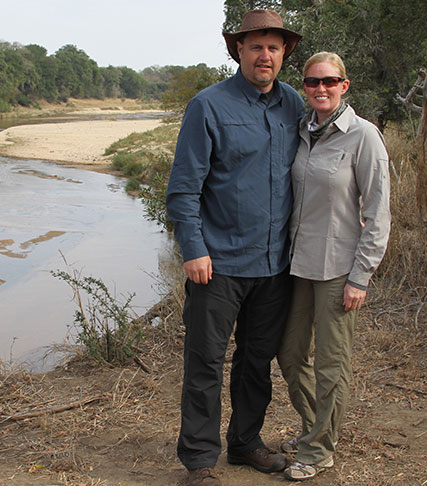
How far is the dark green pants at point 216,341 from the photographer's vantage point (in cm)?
286

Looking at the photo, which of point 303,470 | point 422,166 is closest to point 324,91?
point 303,470

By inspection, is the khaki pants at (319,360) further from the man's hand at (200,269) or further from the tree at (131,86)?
the tree at (131,86)

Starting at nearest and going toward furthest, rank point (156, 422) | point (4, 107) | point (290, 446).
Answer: point (290, 446), point (156, 422), point (4, 107)

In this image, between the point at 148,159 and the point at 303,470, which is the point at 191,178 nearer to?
the point at 303,470

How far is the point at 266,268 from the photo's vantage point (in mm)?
2895

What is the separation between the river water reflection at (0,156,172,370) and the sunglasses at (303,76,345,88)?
13.6ft

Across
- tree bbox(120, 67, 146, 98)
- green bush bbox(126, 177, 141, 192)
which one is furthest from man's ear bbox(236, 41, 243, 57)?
tree bbox(120, 67, 146, 98)

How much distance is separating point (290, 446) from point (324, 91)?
1.83 m

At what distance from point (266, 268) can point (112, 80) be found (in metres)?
99.5

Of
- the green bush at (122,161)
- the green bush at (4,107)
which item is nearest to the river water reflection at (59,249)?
the green bush at (122,161)

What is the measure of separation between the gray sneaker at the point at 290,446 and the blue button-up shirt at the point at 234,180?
3.33 ft

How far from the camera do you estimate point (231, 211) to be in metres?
2.84

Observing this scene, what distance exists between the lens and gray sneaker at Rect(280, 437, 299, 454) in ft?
10.8

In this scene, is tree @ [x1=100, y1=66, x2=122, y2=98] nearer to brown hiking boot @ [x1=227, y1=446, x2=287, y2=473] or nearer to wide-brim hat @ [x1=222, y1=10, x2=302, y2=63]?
wide-brim hat @ [x1=222, y1=10, x2=302, y2=63]
